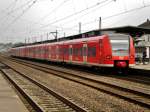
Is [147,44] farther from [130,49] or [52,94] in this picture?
[52,94]

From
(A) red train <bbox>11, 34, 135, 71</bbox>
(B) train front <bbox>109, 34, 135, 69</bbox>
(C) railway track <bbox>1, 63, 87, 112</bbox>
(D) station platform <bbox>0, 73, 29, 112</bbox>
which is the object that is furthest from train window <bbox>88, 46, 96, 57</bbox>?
(D) station platform <bbox>0, 73, 29, 112</bbox>

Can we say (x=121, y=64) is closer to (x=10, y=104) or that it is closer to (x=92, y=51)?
(x=92, y=51)

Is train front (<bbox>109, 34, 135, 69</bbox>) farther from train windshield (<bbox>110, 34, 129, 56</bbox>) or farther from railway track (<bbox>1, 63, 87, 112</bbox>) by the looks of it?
railway track (<bbox>1, 63, 87, 112</bbox>)

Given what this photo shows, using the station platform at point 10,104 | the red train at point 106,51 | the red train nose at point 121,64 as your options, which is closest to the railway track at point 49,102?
the station platform at point 10,104

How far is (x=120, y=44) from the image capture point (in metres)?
23.6

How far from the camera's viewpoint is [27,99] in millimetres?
13312

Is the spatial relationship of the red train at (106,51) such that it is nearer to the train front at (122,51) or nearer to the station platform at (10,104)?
the train front at (122,51)

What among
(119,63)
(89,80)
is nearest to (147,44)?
(119,63)

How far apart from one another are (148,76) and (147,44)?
19.2 m

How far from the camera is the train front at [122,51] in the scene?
23.3 metres

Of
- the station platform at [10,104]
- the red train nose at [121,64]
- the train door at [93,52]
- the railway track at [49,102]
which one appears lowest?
the railway track at [49,102]

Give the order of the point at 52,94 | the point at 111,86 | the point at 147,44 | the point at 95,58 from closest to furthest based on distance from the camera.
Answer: the point at 52,94 < the point at 111,86 < the point at 95,58 < the point at 147,44

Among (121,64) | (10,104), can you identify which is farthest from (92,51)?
(10,104)

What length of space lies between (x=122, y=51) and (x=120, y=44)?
0.47 meters
